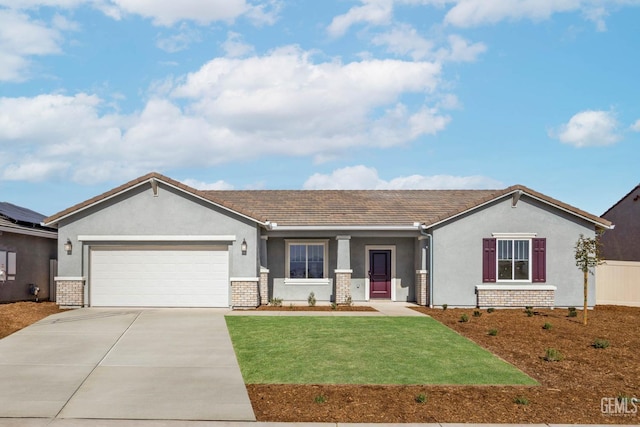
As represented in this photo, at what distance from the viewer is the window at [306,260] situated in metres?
23.0

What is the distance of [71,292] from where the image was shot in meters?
19.9

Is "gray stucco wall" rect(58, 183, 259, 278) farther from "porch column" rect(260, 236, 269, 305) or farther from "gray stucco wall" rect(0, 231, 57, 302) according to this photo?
"gray stucco wall" rect(0, 231, 57, 302)

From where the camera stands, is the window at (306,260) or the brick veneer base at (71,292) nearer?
the brick veneer base at (71,292)

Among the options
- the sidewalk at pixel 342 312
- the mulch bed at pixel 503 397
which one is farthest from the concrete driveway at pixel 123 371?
the sidewalk at pixel 342 312

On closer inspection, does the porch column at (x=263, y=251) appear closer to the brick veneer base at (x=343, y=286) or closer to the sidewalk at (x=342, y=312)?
the sidewalk at (x=342, y=312)

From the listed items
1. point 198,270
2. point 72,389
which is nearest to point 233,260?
point 198,270

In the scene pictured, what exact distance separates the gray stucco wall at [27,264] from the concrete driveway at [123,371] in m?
5.51

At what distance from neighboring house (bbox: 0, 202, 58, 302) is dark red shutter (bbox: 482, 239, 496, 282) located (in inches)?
646

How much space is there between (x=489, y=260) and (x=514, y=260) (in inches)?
39.2

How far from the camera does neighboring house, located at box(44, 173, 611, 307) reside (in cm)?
1995

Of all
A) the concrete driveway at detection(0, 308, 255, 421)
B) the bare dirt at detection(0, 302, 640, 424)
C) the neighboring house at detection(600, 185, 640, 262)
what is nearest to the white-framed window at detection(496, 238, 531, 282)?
the bare dirt at detection(0, 302, 640, 424)

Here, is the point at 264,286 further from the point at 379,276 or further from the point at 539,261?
the point at 539,261

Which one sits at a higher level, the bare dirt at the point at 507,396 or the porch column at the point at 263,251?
the porch column at the point at 263,251

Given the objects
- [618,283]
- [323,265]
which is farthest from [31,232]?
[618,283]
